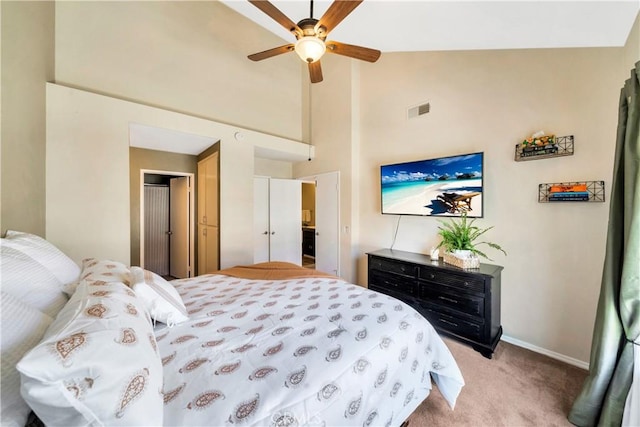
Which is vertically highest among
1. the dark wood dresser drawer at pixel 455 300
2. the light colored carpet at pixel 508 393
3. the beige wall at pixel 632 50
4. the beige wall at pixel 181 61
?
the beige wall at pixel 181 61

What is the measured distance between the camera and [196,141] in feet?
11.6

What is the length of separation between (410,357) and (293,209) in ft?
12.2

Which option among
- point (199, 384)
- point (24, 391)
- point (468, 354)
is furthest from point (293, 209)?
point (24, 391)

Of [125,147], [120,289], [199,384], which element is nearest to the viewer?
[199,384]

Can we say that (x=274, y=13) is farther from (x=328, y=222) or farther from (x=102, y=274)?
(x=328, y=222)

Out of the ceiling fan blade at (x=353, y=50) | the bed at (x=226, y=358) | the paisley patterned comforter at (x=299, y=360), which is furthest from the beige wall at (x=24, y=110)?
the ceiling fan blade at (x=353, y=50)

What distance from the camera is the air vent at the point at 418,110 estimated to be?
3.06 metres

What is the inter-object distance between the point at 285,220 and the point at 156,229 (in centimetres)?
257

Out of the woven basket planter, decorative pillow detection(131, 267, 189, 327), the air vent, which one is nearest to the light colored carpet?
the woven basket planter

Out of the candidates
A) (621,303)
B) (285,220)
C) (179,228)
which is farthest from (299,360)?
(179,228)

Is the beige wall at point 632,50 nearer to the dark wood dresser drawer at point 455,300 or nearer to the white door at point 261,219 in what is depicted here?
the dark wood dresser drawer at point 455,300

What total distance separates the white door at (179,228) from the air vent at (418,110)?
3.90 meters

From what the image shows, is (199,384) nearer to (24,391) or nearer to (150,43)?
(24,391)

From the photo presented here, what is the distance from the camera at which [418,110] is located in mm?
3145
